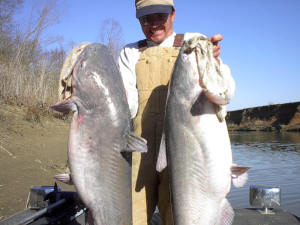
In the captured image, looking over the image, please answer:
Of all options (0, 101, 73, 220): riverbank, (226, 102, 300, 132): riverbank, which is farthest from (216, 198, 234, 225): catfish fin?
(226, 102, 300, 132): riverbank

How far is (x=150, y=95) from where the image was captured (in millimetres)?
3096

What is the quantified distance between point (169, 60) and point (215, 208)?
1498 millimetres

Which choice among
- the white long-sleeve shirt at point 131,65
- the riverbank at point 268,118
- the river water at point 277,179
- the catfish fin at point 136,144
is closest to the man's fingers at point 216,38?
the white long-sleeve shirt at point 131,65

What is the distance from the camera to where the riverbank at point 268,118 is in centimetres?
4328

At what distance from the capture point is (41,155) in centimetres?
989

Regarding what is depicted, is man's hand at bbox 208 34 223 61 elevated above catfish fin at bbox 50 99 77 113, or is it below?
above

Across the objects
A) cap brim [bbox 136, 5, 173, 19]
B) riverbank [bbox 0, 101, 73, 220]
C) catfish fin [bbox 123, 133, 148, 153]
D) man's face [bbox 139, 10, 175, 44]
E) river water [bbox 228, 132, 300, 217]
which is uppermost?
cap brim [bbox 136, 5, 173, 19]

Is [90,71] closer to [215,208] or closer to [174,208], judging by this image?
[174,208]

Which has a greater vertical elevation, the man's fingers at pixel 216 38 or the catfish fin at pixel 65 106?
the man's fingers at pixel 216 38

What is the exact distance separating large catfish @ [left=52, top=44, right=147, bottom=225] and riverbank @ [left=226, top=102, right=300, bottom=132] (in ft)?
129

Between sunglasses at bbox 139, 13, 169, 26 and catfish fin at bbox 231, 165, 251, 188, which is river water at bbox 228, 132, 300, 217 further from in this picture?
sunglasses at bbox 139, 13, 169, 26

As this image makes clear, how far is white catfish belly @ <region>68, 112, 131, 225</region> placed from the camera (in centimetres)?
238

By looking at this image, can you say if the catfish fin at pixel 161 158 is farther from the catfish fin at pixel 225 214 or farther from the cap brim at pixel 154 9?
the cap brim at pixel 154 9


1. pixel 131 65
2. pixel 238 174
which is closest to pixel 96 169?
pixel 238 174
